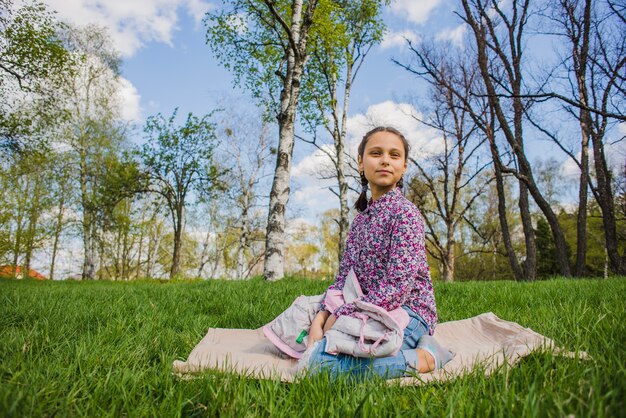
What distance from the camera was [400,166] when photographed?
2600 mm

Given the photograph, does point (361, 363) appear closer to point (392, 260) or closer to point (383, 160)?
point (392, 260)

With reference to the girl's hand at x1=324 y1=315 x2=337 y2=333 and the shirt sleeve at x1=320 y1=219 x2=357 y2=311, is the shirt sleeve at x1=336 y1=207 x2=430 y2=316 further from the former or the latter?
the shirt sleeve at x1=320 y1=219 x2=357 y2=311

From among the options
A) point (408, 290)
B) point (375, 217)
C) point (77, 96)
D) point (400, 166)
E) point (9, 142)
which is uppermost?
point (77, 96)

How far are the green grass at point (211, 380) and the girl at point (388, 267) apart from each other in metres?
0.26

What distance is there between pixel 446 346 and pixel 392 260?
0.82 meters

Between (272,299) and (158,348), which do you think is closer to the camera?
(158,348)

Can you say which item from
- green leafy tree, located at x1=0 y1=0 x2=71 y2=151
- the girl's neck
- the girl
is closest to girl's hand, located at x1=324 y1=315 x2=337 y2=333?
the girl

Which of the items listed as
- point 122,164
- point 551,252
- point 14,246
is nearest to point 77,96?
point 122,164

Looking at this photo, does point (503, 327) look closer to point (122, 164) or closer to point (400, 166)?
point (400, 166)

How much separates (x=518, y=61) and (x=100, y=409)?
13.9m

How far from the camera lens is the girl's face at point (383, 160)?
254 centimetres

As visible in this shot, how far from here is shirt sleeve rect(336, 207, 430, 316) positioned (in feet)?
6.90

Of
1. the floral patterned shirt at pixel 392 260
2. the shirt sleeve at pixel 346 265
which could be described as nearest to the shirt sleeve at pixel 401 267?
the floral patterned shirt at pixel 392 260

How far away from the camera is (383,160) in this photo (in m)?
2.54
